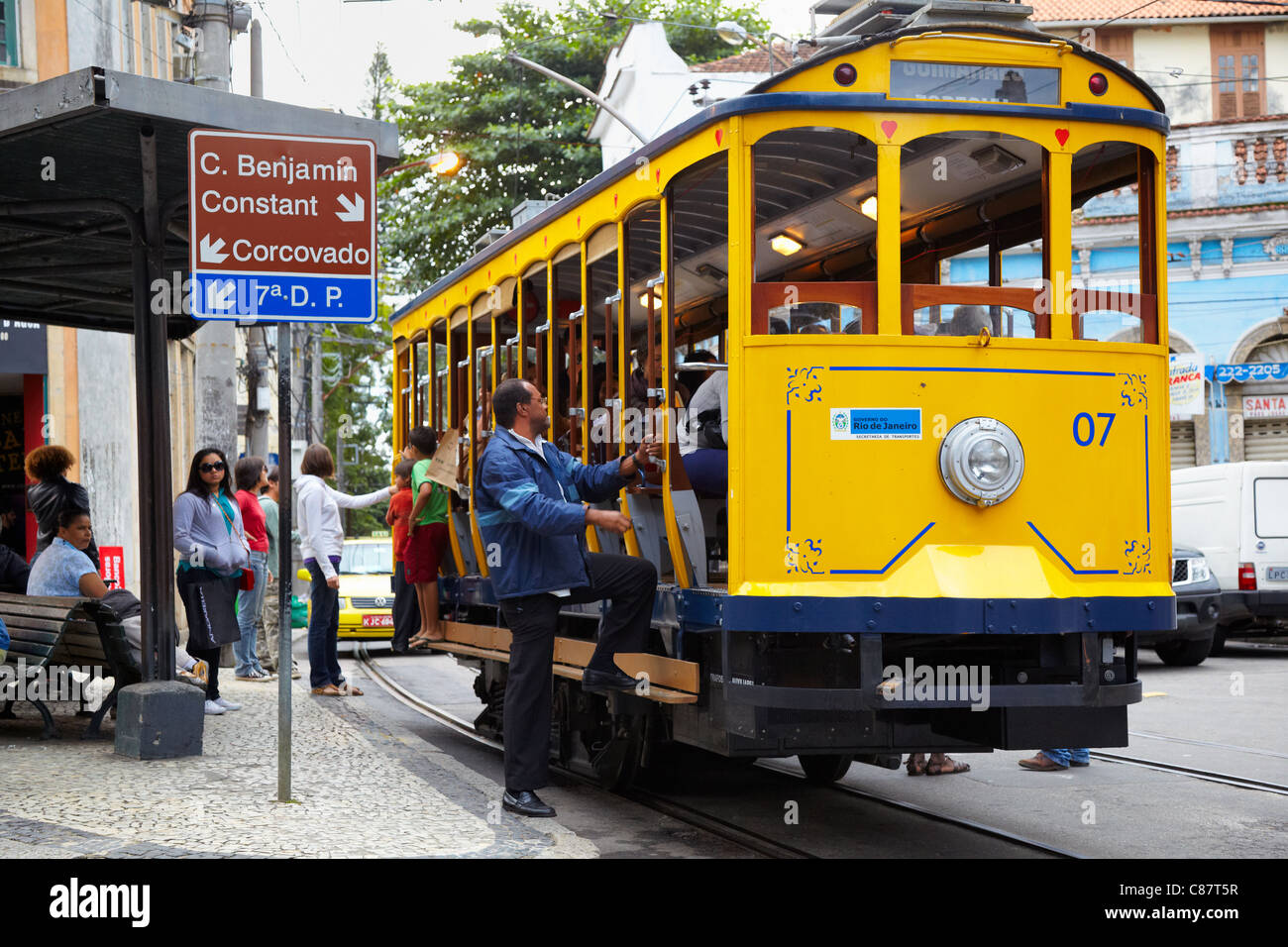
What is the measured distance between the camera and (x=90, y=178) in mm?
9078

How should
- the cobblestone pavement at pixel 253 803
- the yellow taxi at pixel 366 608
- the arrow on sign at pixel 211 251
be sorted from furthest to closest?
the yellow taxi at pixel 366 608 < the arrow on sign at pixel 211 251 < the cobblestone pavement at pixel 253 803

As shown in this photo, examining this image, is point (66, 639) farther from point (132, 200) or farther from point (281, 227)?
point (281, 227)

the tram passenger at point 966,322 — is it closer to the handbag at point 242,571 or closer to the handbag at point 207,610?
the handbag at point 207,610

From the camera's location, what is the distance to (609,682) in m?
7.33

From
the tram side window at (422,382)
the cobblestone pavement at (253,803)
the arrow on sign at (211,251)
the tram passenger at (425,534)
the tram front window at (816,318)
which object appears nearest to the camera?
the cobblestone pavement at (253,803)

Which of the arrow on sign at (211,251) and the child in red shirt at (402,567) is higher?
the arrow on sign at (211,251)

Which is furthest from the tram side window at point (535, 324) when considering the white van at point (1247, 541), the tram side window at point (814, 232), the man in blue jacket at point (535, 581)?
the white van at point (1247, 541)

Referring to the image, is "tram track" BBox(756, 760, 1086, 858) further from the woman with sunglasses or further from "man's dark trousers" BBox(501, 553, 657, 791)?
the woman with sunglasses

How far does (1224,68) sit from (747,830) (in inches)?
1226

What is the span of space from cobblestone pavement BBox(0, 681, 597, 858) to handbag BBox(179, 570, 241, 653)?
0.63 meters

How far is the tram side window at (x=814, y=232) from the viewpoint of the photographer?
649 cm

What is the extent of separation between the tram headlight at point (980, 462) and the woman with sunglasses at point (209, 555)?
5.69 meters

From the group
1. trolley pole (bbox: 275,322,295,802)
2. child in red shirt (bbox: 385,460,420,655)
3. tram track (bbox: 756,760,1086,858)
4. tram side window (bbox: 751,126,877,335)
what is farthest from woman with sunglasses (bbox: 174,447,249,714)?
tram side window (bbox: 751,126,877,335)

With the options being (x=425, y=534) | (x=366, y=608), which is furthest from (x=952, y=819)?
(x=366, y=608)
